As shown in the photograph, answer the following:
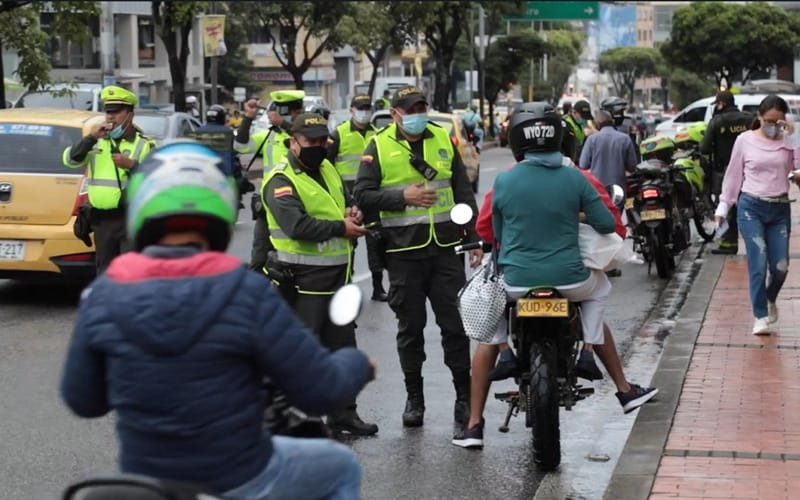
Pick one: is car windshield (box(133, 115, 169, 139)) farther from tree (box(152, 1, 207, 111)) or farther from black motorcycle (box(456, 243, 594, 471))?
black motorcycle (box(456, 243, 594, 471))

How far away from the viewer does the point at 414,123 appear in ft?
27.6

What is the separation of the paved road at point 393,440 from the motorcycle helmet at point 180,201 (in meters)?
3.47

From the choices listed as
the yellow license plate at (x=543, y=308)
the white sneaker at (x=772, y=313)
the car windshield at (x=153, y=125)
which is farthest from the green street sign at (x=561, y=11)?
the yellow license plate at (x=543, y=308)

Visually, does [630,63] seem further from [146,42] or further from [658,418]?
[658,418]

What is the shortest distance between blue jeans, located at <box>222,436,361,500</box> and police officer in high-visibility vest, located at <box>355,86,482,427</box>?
165 inches

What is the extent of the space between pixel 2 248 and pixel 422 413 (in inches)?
216

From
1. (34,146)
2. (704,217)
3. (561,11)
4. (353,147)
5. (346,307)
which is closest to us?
(346,307)

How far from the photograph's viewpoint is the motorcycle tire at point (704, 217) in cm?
1738

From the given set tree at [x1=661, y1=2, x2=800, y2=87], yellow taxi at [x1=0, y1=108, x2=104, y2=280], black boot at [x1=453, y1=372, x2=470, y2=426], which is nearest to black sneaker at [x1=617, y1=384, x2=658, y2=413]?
black boot at [x1=453, y1=372, x2=470, y2=426]

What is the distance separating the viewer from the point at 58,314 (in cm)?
1280

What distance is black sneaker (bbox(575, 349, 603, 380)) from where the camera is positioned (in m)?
7.89

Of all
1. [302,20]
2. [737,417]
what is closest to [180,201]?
[737,417]

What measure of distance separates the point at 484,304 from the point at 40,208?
20.6ft

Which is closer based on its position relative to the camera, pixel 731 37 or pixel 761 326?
pixel 761 326
